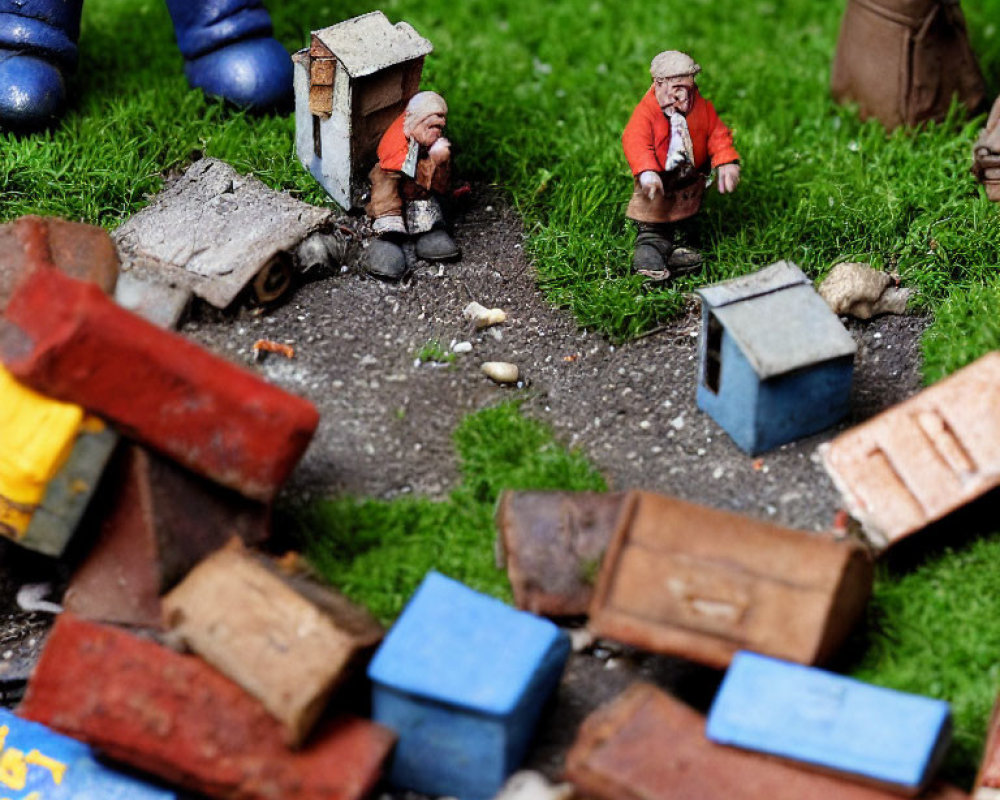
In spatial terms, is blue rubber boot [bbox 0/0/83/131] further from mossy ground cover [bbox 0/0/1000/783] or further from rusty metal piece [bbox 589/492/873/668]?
rusty metal piece [bbox 589/492/873/668]

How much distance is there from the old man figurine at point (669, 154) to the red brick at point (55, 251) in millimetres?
1976

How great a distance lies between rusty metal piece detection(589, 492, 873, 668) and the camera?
439 cm

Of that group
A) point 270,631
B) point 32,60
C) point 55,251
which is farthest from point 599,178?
point 270,631

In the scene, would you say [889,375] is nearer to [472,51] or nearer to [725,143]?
[725,143]

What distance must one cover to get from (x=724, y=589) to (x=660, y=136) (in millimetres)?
2039

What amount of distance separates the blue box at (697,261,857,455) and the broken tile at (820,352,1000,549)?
0.25 m

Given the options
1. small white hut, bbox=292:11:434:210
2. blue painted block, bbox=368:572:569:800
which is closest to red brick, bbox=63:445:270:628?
blue painted block, bbox=368:572:569:800

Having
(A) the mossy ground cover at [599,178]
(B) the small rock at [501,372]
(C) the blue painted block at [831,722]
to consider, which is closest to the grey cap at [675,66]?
(A) the mossy ground cover at [599,178]

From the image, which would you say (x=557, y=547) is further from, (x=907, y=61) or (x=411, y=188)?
(x=907, y=61)

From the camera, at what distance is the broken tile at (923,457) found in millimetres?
4809

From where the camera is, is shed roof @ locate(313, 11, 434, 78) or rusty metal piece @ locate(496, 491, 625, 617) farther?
shed roof @ locate(313, 11, 434, 78)

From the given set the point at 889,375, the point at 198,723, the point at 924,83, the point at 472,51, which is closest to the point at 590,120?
the point at 472,51

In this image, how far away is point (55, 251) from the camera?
5.34 metres

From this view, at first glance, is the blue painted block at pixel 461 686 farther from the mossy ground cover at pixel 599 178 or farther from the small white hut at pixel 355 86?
the small white hut at pixel 355 86
